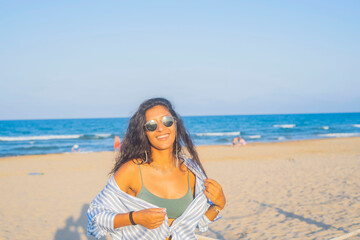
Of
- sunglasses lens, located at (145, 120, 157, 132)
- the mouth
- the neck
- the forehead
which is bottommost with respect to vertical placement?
the neck

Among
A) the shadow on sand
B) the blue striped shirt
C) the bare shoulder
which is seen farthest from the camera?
the shadow on sand

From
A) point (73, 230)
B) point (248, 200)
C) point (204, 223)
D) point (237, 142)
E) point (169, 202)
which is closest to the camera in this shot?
point (169, 202)

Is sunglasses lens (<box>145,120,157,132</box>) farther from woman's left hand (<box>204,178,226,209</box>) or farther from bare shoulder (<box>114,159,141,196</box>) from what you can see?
woman's left hand (<box>204,178,226,209</box>)

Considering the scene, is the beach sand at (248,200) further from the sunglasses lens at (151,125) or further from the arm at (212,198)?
the sunglasses lens at (151,125)

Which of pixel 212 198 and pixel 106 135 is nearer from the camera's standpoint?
pixel 212 198

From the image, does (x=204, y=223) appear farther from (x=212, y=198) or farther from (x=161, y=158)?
(x=161, y=158)

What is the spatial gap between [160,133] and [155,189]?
0.36 metres

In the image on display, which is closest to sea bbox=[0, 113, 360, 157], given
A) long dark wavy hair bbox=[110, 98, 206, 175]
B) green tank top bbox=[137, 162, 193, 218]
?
long dark wavy hair bbox=[110, 98, 206, 175]

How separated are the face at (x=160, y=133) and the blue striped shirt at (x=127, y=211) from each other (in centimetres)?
37

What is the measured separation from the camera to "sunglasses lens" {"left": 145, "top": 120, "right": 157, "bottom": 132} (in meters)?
2.19

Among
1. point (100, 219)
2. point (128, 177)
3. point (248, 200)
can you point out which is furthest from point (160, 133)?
point (248, 200)

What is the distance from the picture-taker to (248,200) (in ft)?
25.9

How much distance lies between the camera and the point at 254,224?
6.08 metres

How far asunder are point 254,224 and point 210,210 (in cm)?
422
